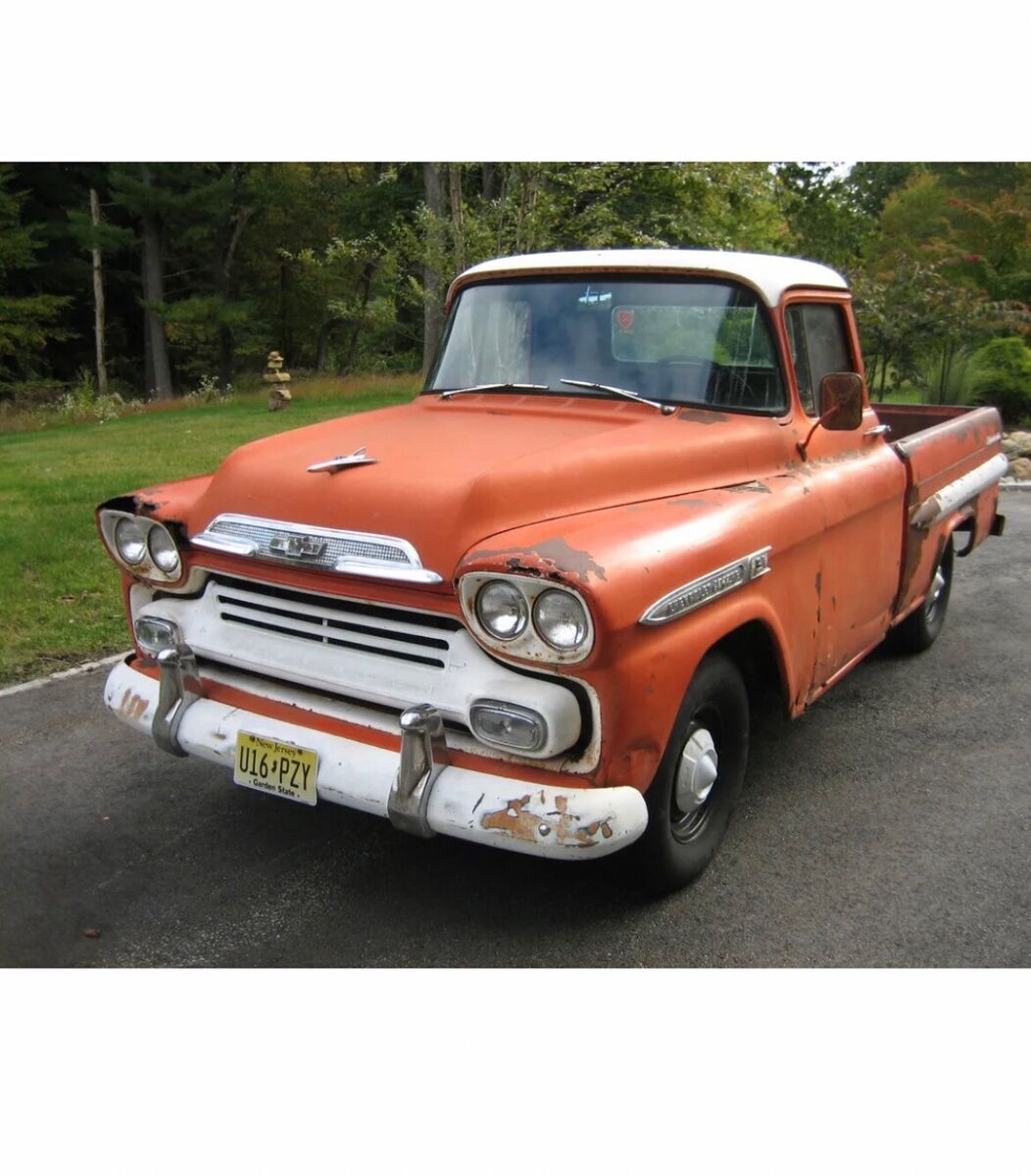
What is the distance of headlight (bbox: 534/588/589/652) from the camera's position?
254cm

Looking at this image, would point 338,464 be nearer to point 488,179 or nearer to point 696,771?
point 696,771

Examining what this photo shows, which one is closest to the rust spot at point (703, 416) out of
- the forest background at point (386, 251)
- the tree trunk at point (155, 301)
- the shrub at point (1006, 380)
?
the forest background at point (386, 251)

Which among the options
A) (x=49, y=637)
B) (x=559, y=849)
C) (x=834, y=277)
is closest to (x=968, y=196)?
(x=834, y=277)

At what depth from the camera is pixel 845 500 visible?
3.87m

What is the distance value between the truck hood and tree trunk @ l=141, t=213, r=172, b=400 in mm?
25334

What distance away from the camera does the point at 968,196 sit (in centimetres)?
1864

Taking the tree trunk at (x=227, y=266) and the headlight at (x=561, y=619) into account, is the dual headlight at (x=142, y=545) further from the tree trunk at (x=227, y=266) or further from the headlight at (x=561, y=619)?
the tree trunk at (x=227, y=266)

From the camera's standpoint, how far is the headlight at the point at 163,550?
336 centimetres

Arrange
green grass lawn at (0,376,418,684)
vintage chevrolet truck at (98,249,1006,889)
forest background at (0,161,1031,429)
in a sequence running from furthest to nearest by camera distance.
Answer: forest background at (0,161,1031,429) < green grass lawn at (0,376,418,684) < vintage chevrolet truck at (98,249,1006,889)

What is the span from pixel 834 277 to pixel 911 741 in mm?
2026

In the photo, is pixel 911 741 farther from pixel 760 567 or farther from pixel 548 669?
pixel 548 669

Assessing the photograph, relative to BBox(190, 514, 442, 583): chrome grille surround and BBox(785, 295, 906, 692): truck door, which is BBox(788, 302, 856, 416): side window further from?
BBox(190, 514, 442, 583): chrome grille surround

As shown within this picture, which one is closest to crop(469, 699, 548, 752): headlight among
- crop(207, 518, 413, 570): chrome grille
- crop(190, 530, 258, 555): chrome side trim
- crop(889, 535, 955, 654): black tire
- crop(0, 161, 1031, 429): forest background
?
crop(207, 518, 413, 570): chrome grille

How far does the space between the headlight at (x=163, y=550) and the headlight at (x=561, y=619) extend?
141 cm
